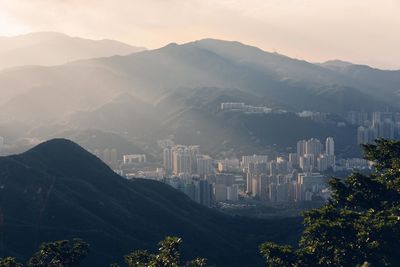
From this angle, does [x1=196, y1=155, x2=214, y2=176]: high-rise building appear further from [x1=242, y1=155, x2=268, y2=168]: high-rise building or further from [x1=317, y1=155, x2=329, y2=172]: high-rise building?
[x1=317, y1=155, x2=329, y2=172]: high-rise building

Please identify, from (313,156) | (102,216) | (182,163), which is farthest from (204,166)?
(102,216)

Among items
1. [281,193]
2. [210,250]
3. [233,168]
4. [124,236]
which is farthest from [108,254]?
[233,168]

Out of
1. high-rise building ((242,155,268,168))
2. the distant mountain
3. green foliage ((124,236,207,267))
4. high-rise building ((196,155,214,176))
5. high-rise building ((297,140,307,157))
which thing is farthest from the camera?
high-rise building ((297,140,307,157))

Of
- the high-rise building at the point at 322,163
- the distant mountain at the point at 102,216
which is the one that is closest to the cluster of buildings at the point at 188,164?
the high-rise building at the point at 322,163

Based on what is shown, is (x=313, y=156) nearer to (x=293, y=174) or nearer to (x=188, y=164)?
(x=293, y=174)

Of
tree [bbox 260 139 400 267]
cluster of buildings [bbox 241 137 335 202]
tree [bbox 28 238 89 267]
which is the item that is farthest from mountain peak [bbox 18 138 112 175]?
tree [bbox 260 139 400 267]

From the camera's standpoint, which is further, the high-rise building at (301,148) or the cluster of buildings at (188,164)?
the high-rise building at (301,148)

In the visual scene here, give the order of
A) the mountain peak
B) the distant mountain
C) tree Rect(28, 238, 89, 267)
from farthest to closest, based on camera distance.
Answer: the mountain peak < the distant mountain < tree Rect(28, 238, 89, 267)

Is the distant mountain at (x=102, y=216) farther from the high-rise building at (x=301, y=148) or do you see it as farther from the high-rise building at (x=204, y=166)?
the high-rise building at (x=301, y=148)

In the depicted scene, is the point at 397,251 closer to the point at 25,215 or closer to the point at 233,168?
the point at 25,215
